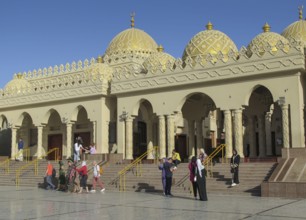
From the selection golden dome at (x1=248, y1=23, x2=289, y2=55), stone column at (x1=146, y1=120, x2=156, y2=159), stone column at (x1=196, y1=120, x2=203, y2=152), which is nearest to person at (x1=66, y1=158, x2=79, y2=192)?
stone column at (x1=146, y1=120, x2=156, y2=159)

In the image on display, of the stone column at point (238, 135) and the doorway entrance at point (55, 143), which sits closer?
the stone column at point (238, 135)

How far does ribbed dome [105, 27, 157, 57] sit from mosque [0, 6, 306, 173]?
0.25 ft

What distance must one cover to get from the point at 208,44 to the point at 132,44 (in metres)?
8.44

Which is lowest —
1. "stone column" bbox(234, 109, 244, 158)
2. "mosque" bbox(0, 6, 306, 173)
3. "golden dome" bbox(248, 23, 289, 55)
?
"stone column" bbox(234, 109, 244, 158)

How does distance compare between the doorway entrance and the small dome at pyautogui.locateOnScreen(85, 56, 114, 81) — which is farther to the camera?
the doorway entrance

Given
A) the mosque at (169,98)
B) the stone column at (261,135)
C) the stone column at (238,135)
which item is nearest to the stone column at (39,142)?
the mosque at (169,98)

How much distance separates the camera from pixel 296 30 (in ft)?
83.9

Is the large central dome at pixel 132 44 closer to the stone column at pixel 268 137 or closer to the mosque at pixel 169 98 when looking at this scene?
the mosque at pixel 169 98

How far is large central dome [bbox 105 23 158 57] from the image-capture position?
98.9ft

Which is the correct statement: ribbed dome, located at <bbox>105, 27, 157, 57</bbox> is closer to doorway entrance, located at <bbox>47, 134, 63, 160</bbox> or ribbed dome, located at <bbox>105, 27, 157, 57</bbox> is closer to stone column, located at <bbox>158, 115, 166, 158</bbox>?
doorway entrance, located at <bbox>47, 134, 63, 160</bbox>

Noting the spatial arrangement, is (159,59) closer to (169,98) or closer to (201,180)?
(169,98)

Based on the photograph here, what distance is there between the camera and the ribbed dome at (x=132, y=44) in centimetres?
3017

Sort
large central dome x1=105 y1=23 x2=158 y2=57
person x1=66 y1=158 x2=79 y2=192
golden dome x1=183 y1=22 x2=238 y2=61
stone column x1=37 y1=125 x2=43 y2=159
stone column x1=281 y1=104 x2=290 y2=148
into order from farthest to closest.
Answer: large central dome x1=105 y1=23 x2=158 y2=57
stone column x1=37 y1=125 x2=43 y2=159
golden dome x1=183 y1=22 x2=238 y2=61
stone column x1=281 y1=104 x2=290 y2=148
person x1=66 y1=158 x2=79 y2=192

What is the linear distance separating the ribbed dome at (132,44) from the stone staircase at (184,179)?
11533 mm
